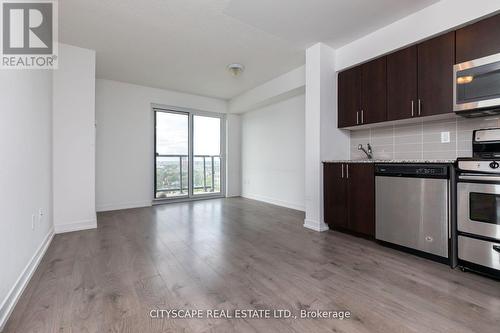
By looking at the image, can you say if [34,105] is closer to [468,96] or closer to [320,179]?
[320,179]

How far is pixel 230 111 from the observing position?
593cm

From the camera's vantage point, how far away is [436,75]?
2.31 metres

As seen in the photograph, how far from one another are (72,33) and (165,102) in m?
2.24

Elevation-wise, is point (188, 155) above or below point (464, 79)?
below

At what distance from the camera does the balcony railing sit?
5078 millimetres

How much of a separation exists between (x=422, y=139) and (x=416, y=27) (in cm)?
123

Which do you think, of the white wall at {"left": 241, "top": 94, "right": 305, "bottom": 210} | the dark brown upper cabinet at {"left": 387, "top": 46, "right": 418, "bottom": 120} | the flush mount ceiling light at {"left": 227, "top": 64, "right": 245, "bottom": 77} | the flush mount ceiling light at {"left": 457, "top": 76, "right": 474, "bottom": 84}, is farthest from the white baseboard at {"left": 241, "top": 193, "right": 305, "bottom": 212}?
the flush mount ceiling light at {"left": 457, "top": 76, "right": 474, "bottom": 84}

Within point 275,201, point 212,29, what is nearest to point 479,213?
point 212,29

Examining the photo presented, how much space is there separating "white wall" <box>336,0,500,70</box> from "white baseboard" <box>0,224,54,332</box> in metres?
3.99

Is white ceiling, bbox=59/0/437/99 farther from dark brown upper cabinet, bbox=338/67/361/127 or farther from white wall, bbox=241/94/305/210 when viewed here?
white wall, bbox=241/94/305/210

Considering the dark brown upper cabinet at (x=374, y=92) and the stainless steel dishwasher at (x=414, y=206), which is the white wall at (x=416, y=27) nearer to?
the dark brown upper cabinet at (x=374, y=92)

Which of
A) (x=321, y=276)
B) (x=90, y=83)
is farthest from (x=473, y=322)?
(x=90, y=83)

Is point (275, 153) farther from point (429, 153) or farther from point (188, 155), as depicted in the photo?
point (429, 153)

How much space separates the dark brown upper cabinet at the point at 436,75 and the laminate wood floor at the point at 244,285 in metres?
1.54
